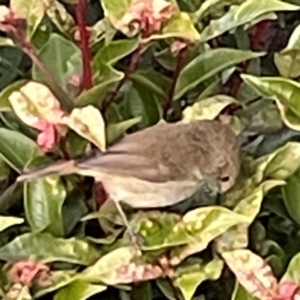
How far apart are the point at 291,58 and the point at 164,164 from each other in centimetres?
22

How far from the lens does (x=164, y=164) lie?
1351 millimetres

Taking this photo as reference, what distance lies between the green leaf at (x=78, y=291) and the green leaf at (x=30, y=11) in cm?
32

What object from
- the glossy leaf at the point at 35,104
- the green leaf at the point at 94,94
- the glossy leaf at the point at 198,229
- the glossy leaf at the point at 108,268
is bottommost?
the glossy leaf at the point at 108,268

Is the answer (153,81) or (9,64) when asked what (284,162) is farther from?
(9,64)

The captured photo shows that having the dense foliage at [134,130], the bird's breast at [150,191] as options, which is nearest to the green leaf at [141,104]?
the dense foliage at [134,130]

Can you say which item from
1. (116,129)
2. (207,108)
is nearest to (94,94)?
(116,129)

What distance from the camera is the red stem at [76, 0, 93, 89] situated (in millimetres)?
1271

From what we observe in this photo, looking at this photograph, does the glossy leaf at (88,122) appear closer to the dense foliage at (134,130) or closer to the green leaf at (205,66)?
the dense foliage at (134,130)

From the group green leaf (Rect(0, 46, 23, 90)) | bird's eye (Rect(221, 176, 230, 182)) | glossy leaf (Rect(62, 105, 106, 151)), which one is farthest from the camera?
green leaf (Rect(0, 46, 23, 90))

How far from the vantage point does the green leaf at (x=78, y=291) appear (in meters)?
1.20

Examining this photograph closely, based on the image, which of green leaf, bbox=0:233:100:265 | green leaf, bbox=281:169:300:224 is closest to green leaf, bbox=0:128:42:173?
green leaf, bbox=0:233:100:265

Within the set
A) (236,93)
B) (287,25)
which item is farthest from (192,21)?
(287,25)

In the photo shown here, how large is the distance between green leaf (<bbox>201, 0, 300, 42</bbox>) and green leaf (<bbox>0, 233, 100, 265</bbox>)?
32 centimetres

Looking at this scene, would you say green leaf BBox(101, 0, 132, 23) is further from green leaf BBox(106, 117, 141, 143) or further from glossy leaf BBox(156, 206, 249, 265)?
glossy leaf BBox(156, 206, 249, 265)
